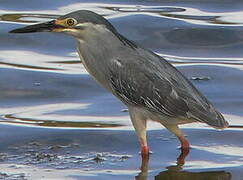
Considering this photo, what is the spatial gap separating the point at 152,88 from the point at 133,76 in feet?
0.60

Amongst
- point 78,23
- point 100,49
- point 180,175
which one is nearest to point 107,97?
point 100,49

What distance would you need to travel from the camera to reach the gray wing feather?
9336 mm

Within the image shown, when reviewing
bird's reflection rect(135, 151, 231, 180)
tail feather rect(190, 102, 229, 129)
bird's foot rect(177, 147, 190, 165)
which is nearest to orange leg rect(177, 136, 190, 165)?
bird's foot rect(177, 147, 190, 165)

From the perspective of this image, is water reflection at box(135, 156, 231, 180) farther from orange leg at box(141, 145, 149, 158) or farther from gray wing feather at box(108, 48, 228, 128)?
gray wing feather at box(108, 48, 228, 128)

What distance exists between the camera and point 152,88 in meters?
9.41

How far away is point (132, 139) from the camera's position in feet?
32.6

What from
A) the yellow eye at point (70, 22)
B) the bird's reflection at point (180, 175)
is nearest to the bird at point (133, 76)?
the yellow eye at point (70, 22)

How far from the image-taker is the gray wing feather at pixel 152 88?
9.34m

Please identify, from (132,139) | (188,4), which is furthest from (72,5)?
(132,139)

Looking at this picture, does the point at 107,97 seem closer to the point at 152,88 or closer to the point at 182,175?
the point at 152,88

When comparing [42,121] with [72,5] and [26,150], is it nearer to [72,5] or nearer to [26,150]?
[26,150]

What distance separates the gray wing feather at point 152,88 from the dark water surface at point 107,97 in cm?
44

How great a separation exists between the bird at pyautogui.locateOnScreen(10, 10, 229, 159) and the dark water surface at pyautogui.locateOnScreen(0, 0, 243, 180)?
1.21ft

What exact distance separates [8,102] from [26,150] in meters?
1.52
